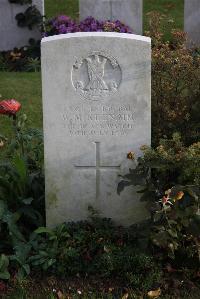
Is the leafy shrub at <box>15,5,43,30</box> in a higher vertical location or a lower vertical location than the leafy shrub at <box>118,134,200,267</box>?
higher

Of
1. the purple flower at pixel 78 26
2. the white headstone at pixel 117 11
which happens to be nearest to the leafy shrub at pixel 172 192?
the purple flower at pixel 78 26

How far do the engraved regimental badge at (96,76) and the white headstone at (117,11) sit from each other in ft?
21.9

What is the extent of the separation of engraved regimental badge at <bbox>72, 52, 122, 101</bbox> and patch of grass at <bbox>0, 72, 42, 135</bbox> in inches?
107

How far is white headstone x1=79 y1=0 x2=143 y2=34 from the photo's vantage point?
1107cm

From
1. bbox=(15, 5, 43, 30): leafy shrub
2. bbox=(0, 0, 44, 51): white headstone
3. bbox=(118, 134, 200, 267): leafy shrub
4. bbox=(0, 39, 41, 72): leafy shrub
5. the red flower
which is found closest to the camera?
bbox=(118, 134, 200, 267): leafy shrub

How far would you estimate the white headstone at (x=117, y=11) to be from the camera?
11.1 metres

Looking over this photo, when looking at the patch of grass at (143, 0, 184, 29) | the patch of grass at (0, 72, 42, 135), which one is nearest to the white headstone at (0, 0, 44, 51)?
the patch of grass at (0, 72, 42, 135)

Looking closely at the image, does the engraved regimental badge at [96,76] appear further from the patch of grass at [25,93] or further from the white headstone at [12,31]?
the white headstone at [12,31]

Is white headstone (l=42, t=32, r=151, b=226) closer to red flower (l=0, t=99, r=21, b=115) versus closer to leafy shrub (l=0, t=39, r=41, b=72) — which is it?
red flower (l=0, t=99, r=21, b=115)

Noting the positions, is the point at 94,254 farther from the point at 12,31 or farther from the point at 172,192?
the point at 12,31

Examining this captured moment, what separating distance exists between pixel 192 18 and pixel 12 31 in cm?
291

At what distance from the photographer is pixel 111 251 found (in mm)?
4539

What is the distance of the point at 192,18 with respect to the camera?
A: 11.3 meters

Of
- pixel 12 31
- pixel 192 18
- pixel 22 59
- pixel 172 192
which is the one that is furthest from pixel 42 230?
pixel 192 18
